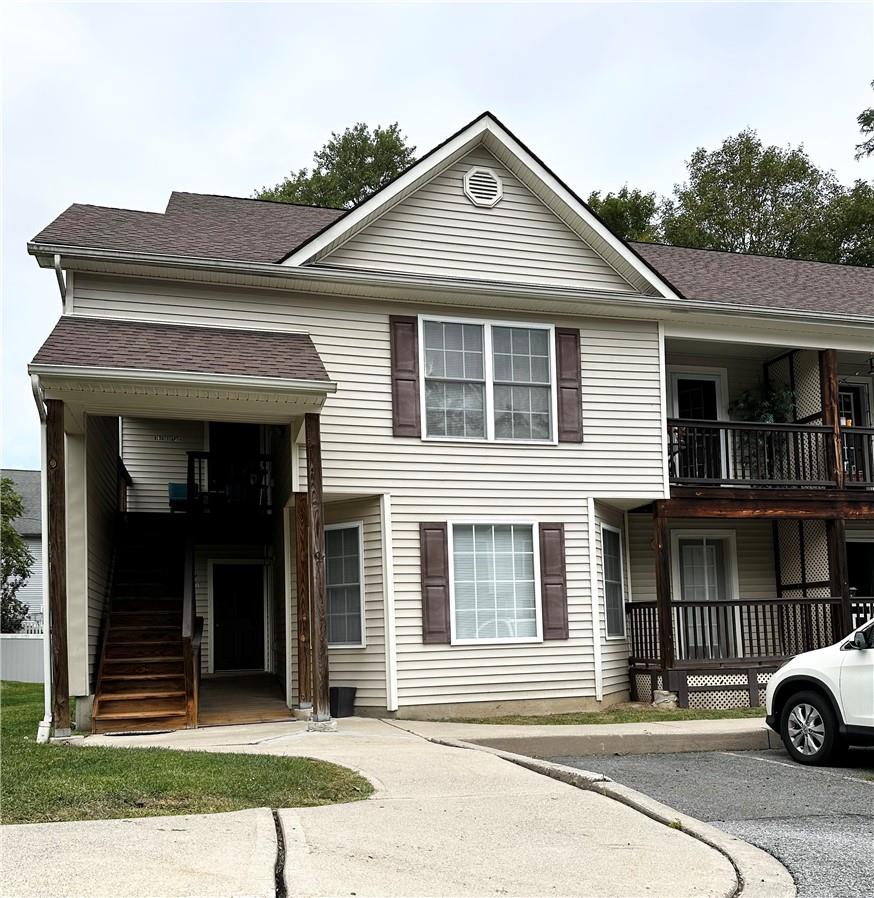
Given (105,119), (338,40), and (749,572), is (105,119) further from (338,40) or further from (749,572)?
(749,572)

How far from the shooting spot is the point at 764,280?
62.0 feet

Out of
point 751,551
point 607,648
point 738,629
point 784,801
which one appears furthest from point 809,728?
point 751,551

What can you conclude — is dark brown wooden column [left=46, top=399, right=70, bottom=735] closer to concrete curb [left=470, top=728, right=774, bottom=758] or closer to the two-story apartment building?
the two-story apartment building

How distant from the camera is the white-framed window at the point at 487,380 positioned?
14.8m

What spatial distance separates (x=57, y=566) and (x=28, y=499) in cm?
3349

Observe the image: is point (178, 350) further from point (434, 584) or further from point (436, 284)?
point (434, 584)

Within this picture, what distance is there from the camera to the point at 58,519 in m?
11.4

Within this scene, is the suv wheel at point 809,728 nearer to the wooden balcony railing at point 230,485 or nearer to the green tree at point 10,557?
the wooden balcony railing at point 230,485

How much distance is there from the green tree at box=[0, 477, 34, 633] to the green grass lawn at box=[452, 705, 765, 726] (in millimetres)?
19129

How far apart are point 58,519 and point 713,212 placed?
30923 millimetres

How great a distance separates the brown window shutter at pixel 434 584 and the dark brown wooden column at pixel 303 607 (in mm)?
1826

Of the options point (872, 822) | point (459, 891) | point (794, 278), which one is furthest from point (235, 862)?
point (794, 278)

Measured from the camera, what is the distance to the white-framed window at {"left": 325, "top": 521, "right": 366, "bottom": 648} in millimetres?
14570

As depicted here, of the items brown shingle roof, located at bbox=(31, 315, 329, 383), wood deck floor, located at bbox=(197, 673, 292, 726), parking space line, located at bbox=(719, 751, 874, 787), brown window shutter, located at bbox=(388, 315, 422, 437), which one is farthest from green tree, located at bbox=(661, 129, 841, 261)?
parking space line, located at bbox=(719, 751, 874, 787)
